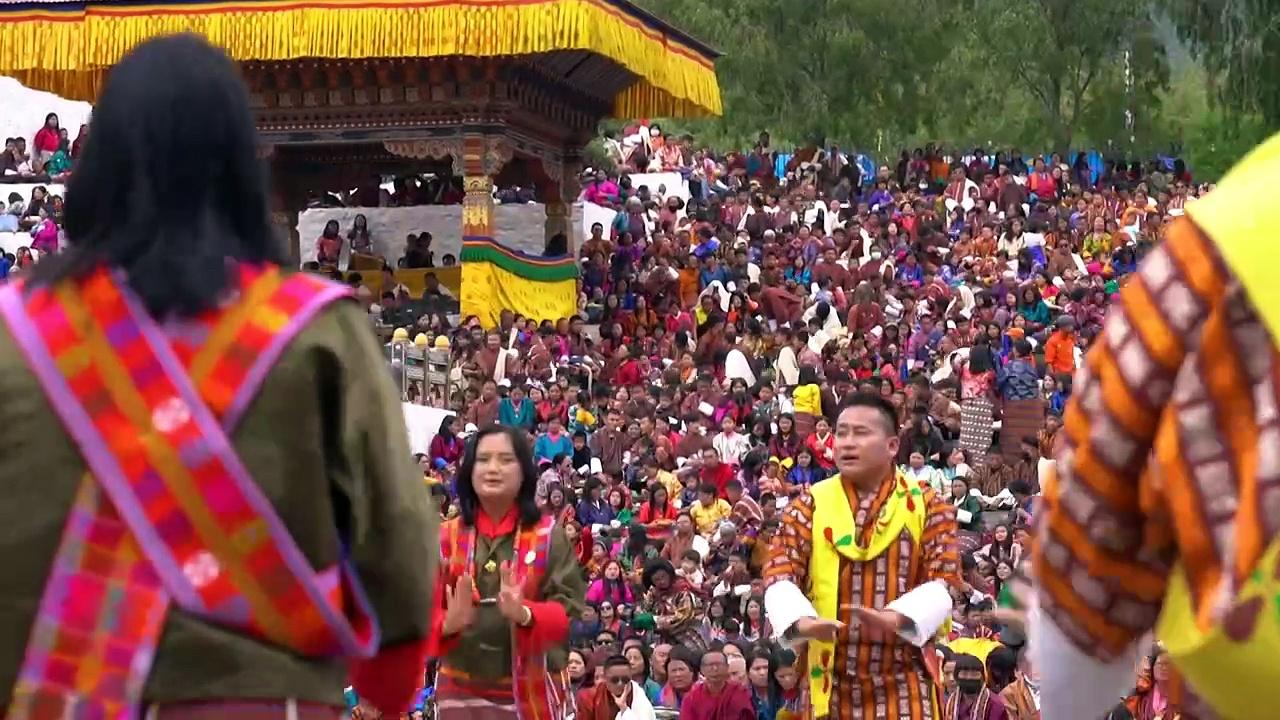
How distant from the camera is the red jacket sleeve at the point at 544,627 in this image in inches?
281

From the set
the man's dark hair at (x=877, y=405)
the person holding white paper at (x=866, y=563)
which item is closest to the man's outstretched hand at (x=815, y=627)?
the person holding white paper at (x=866, y=563)

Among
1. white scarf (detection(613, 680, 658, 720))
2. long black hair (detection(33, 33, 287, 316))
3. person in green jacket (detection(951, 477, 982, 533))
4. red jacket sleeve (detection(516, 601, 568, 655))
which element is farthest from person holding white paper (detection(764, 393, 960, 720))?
person in green jacket (detection(951, 477, 982, 533))

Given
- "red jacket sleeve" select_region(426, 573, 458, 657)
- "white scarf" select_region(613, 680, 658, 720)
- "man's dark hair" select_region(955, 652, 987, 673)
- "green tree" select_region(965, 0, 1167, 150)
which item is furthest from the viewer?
"green tree" select_region(965, 0, 1167, 150)

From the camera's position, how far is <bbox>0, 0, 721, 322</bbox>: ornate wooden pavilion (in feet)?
73.3

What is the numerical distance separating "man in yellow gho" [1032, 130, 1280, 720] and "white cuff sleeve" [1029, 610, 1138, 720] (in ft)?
0.16

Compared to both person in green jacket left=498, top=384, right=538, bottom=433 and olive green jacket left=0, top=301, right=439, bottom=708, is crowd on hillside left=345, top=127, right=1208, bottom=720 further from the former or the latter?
olive green jacket left=0, top=301, right=439, bottom=708

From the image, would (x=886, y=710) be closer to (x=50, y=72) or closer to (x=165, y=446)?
(x=165, y=446)

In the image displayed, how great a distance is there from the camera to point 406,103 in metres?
24.9

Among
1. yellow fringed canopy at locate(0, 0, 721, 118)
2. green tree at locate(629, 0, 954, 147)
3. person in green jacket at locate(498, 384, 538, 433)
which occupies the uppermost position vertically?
green tree at locate(629, 0, 954, 147)

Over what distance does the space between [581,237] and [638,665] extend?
16.2 meters

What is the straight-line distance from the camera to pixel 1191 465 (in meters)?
3.01

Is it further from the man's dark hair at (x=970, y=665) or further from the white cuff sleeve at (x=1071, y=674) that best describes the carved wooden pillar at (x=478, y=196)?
the white cuff sleeve at (x=1071, y=674)

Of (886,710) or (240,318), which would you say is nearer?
(240,318)

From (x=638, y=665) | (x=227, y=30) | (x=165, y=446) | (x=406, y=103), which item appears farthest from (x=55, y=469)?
(x=406, y=103)
